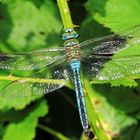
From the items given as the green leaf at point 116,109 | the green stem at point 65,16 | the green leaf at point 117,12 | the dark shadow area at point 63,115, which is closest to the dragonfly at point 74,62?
the green leaf at point 117,12

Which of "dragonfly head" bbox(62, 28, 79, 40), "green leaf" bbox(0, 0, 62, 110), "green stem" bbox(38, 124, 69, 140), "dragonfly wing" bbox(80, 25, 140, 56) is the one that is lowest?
"green stem" bbox(38, 124, 69, 140)

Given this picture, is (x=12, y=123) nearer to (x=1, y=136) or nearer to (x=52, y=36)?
(x=1, y=136)

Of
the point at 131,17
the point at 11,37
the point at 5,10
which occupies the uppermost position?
the point at 5,10

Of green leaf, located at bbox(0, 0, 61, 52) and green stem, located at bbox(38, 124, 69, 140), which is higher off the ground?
green leaf, located at bbox(0, 0, 61, 52)

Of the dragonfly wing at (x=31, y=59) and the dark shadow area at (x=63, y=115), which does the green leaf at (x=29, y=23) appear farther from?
the dragonfly wing at (x=31, y=59)

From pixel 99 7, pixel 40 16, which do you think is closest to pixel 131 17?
pixel 99 7

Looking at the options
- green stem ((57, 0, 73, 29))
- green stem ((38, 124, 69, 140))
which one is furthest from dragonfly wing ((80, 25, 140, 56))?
green stem ((38, 124, 69, 140))

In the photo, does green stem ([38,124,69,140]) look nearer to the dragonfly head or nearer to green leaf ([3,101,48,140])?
green leaf ([3,101,48,140])
